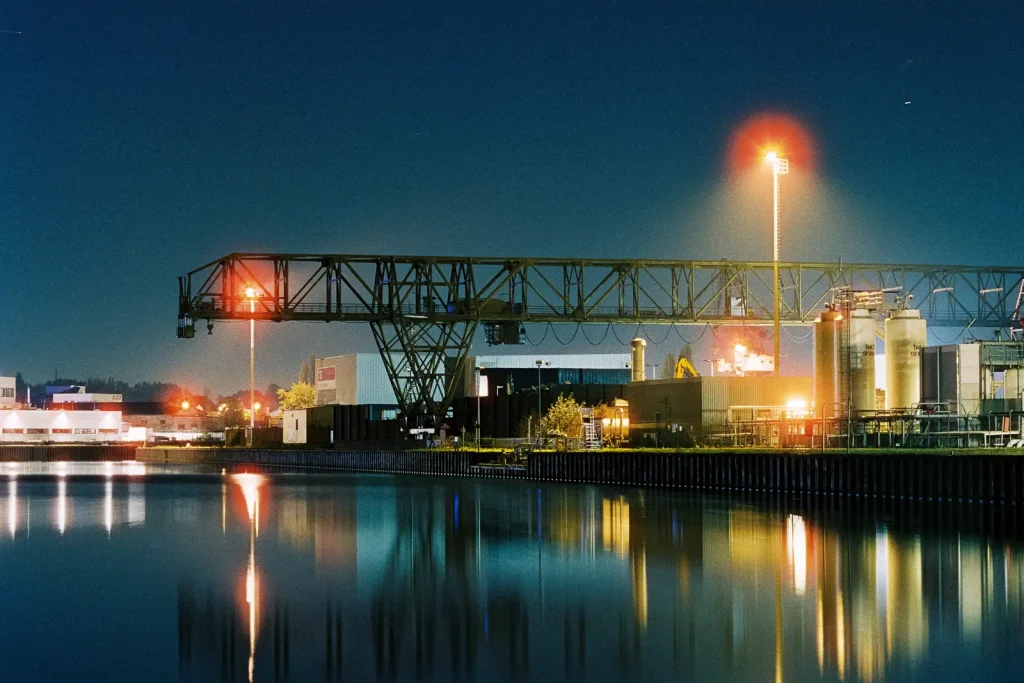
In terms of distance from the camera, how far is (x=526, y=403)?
90938 millimetres

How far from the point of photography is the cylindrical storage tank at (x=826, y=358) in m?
Result: 59.1

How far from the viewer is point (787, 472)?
46438 mm

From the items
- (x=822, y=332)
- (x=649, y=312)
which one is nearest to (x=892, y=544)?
(x=822, y=332)

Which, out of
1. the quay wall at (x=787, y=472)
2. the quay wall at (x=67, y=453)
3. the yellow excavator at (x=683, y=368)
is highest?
the yellow excavator at (x=683, y=368)

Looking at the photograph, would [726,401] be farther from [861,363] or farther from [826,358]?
[861,363]

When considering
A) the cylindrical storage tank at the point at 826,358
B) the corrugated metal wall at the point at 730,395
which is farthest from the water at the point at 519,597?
the corrugated metal wall at the point at 730,395

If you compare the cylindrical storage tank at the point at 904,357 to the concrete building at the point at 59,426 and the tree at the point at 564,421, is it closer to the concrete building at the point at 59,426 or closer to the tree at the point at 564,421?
the tree at the point at 564,421

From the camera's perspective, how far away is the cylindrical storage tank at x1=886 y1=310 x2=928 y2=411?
192 ft

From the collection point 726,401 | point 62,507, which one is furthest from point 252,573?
point 726,401

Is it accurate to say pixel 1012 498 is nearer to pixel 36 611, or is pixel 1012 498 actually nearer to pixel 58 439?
pixel 36 611

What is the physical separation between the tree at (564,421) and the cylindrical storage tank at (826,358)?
70.8ft

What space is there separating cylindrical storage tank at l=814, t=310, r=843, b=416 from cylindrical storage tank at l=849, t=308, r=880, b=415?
2.66 ft

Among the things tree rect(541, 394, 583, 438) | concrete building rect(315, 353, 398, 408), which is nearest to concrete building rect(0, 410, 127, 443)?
concrete building rect(315, 353, 398, 408)

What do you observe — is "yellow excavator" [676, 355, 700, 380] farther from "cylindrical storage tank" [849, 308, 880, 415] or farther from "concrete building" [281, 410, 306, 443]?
"cylindrical storage tank" [849, 308, 880, 415]
